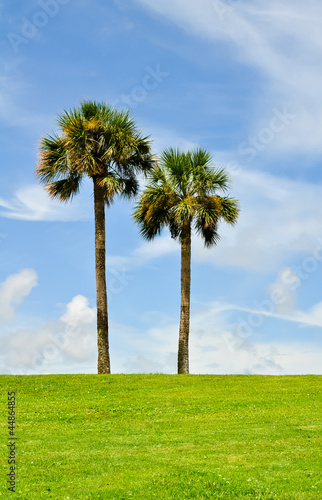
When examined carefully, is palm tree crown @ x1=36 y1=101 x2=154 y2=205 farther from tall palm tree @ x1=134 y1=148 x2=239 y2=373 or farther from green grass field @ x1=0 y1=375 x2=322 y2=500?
green grass field @ x1=0 y1=375 x2=322 y2=500

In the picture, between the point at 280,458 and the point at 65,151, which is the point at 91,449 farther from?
the point at 65,151

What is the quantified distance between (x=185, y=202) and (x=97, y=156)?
557 centimetres

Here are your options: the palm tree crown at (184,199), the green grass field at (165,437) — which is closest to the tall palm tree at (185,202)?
the palm tree crown at (184,199)

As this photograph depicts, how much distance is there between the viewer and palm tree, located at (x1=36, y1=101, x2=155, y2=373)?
33.0 meters

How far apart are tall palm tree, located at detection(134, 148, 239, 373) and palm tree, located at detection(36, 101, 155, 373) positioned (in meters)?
1.32

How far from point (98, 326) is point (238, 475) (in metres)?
19.1

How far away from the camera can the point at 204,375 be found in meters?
29.1

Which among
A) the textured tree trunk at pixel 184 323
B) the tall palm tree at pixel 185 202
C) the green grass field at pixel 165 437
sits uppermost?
the tall palm tree at pixel 185 202

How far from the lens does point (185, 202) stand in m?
33.8

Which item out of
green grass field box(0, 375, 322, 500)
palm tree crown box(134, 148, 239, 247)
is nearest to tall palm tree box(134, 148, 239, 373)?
palm tree crown box(134, 148, 239, 247)

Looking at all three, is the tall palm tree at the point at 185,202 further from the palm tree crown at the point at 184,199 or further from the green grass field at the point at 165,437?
the green grass field at the point at 165,437

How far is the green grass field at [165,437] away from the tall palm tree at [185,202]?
9275mm

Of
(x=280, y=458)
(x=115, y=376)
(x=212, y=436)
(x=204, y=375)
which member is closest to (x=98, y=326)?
(x=115, y=376)

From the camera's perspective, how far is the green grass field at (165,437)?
1258cm
